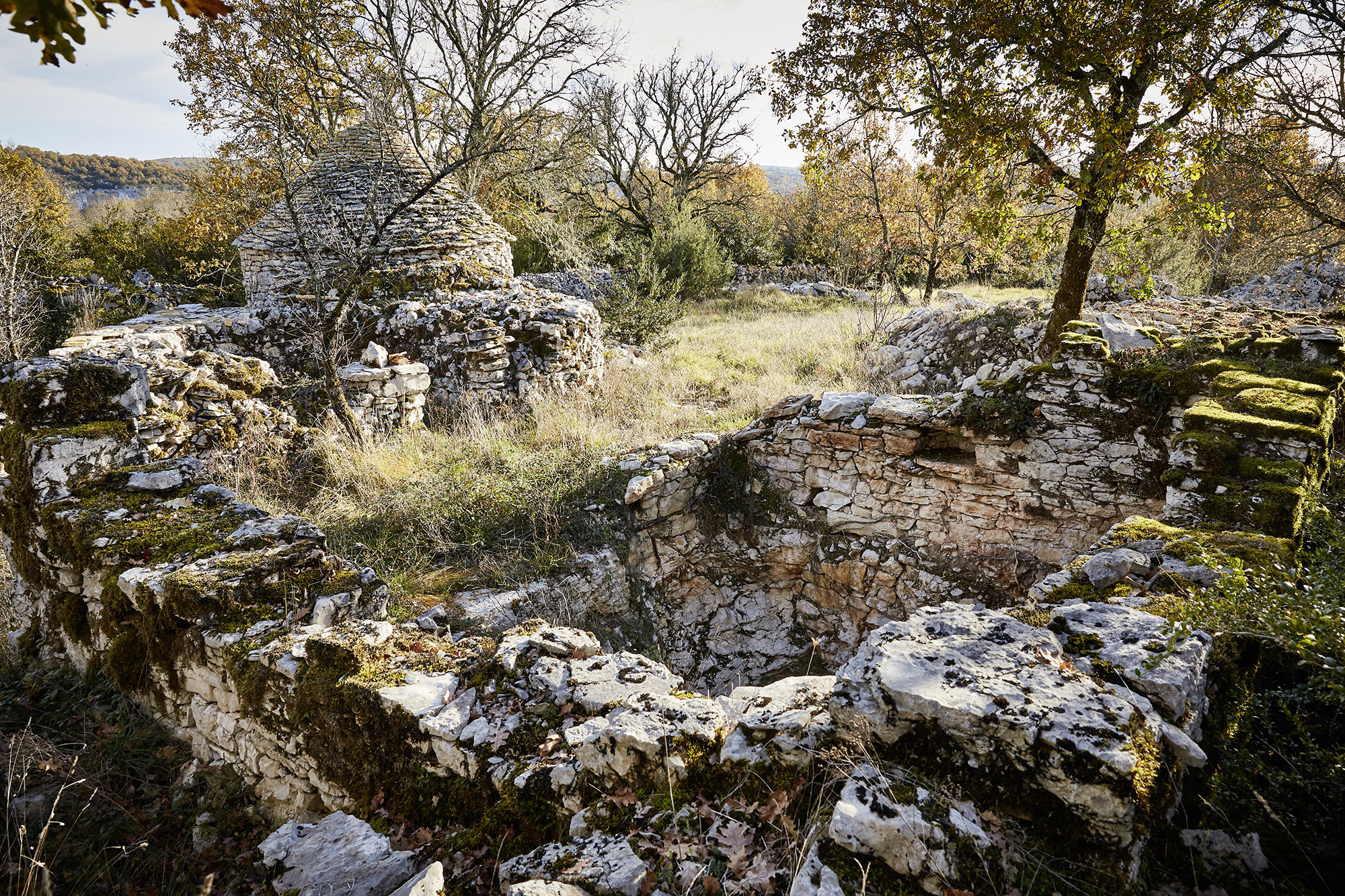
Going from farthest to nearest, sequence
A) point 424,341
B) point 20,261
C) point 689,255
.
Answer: point 689,255
point 20,261
point 424,341

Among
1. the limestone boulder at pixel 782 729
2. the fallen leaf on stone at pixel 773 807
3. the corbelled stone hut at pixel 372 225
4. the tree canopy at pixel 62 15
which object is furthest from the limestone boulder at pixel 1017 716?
the corbelled stone hut at pixel 372 225

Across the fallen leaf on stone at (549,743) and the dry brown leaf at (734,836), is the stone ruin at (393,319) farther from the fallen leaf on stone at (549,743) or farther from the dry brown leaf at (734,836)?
the dry brown leaf at (734,836)

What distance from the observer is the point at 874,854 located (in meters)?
1.47

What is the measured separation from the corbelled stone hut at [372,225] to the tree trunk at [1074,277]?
30.3 feet

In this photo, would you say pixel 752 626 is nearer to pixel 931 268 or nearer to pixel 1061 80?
pixel 1061 80

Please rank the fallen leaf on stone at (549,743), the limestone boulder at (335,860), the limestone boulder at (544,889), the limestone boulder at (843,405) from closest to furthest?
the limestone boulder at (544,889) < the limestone boulder at (335,860) < the fallen leaf on stone at (549,743) < the limestone boulder at (843,405)

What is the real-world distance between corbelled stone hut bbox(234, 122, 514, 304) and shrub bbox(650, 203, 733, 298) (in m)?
7.55

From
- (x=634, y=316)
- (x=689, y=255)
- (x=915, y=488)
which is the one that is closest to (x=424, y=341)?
(x=634, y=316)

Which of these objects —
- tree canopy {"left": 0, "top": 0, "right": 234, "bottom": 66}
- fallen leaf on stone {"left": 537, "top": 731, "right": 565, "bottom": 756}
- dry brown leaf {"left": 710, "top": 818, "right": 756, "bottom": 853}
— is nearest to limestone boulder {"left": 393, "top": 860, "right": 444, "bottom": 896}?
fallen leaf on stone {"left": 537, "top": 731, "right": 565, "bottom": 756}

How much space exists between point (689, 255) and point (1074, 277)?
41.1ft

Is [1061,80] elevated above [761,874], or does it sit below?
above

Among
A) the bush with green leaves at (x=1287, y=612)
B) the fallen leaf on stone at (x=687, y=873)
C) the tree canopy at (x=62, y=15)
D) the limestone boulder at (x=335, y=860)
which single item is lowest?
the limestone boulder at (x=335, y=860)

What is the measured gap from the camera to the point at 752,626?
5.99m

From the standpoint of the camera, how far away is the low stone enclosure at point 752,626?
1.64 m
